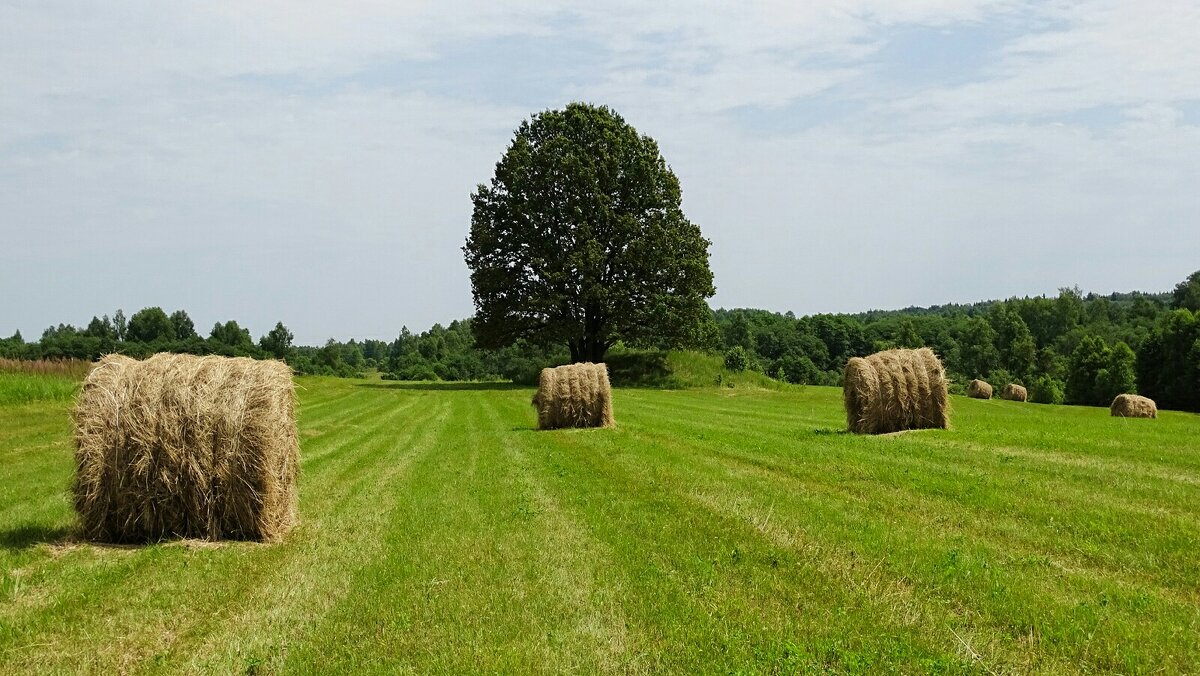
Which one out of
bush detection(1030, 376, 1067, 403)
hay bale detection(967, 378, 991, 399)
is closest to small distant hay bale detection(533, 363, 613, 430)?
hay bale detection(967, 378, 991, 399)

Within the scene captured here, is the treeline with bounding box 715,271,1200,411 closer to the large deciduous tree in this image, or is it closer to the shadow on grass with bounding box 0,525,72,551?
the large deciduous tree

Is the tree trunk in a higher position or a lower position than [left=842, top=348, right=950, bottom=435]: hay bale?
higher

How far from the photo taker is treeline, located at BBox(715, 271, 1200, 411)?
7175 cm

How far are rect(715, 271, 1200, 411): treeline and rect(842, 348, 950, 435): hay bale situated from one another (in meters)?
33.8

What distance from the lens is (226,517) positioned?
9828 millimetres

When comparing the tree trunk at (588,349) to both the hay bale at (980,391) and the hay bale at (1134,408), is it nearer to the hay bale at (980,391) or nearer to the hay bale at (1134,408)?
the hay bale at (980,391)

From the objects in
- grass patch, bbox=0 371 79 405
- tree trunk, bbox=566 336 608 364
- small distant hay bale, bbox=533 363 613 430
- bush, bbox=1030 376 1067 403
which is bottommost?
bush, bbox=1030 376 1067 403

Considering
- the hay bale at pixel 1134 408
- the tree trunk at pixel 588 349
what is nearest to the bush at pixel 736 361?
the tree trunk at pixel 588 349

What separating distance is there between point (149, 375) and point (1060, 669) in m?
9.38

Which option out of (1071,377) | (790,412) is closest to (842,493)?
(790,412)

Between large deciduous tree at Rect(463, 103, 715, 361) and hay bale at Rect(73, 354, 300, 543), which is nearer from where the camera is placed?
hay bale at Rect(73, 354, 300, 543)

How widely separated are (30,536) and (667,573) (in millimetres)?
7557

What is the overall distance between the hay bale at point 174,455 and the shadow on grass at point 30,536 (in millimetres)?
407

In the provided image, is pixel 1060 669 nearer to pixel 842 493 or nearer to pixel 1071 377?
pixel 842 493
